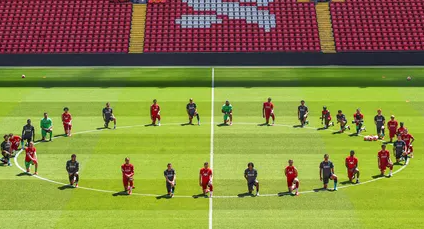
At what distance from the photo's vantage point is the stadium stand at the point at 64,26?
6444cm

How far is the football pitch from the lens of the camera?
1069 inches

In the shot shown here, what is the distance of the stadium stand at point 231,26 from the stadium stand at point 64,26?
2.78 metres

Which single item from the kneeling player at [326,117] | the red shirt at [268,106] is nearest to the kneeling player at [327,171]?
the kneeling player at [326,117]

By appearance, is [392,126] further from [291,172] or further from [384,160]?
[291,172]

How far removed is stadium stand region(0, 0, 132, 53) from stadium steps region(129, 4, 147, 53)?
45 cm

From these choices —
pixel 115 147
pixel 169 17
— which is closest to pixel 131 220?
pixel 115 147

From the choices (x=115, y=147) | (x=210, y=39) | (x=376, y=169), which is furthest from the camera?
(x=210, y=39)

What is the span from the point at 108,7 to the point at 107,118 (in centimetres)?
3083

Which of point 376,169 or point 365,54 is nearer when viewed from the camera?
point 376,169

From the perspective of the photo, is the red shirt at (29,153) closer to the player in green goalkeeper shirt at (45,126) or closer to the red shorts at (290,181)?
the player in green goalkeeper shirt at (45,126)

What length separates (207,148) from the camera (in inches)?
1435

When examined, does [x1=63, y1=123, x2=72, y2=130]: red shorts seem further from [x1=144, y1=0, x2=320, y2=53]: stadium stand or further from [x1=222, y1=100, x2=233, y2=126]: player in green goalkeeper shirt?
[x1=144, y1=0, x2=320, y2=53]: stadium stand

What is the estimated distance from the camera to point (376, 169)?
32.8 metres

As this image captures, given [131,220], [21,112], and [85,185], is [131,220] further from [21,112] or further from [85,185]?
[21,112]
